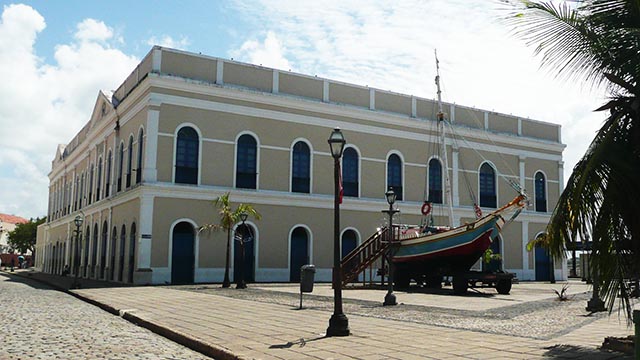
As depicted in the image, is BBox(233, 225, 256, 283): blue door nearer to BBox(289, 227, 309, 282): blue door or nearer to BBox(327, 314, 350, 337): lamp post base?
BBox(289, 227, 309, 282): blue door

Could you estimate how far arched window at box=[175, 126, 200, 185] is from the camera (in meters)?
28.4

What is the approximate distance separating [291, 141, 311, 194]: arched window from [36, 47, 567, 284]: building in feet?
0.19

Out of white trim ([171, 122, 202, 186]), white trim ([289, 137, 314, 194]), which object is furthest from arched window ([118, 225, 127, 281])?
white trim ([289, 137, 314, 194])

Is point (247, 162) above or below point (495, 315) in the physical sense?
above

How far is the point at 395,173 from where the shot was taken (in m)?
34.4

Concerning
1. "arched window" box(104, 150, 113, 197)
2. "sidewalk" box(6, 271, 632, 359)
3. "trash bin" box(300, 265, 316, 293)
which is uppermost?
"arched window" box(104, 150, 113, 197)

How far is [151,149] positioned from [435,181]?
1657 centimetres

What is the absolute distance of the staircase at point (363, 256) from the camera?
25.2m

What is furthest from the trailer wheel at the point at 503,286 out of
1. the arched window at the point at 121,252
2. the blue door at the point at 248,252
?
the arched window at the point at 121,252

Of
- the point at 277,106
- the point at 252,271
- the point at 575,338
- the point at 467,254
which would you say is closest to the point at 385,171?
the point at 277,106

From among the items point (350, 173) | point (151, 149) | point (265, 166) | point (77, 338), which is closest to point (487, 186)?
point (350, 173)

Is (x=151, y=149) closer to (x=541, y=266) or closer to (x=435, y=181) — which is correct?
(x=435, y=181)

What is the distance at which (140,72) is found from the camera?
30.8 m

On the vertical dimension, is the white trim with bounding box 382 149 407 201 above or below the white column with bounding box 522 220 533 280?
above
